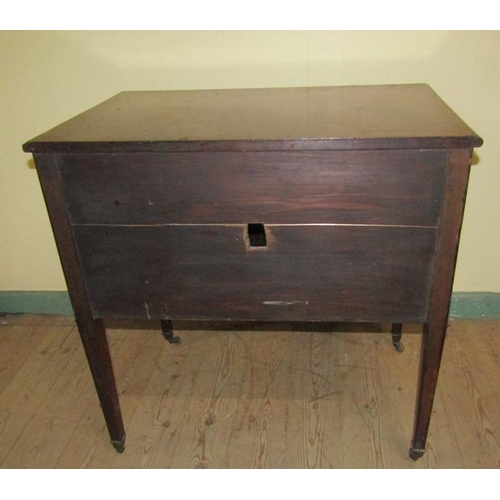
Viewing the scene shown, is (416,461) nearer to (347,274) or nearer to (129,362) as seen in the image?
(347,274)

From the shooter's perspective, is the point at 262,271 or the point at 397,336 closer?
the point at 262,271

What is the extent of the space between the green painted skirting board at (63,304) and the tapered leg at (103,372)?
62 centimetres

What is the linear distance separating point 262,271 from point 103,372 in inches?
17.7

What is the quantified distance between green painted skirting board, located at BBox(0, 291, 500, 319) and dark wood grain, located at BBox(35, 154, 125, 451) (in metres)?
0.62

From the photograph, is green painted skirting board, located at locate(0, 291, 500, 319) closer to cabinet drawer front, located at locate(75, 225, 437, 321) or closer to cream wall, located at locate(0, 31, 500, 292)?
cream wall, located at locate(0, 31, 500, 292)

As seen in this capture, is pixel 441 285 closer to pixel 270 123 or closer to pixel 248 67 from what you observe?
pixel 270 123

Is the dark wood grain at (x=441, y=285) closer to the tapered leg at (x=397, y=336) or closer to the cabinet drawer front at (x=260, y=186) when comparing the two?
the cabinet drawer front at (x=260, y=186)

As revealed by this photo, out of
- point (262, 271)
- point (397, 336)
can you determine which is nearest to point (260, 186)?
point (262, 271)

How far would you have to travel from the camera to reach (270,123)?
2.95 ft

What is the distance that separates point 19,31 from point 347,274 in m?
1.06

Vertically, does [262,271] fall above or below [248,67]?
below

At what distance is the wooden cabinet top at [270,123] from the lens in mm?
800

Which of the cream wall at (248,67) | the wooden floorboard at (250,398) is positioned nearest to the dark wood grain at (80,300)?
the wooden floorboard at (250,398)
